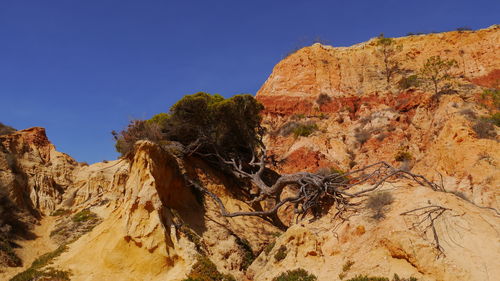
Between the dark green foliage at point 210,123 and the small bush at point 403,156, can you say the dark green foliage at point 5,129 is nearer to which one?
the dark green foliage at point 210,123

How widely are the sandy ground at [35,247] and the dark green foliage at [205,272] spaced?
7108 millimetres

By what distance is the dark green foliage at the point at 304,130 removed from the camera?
1335 inches

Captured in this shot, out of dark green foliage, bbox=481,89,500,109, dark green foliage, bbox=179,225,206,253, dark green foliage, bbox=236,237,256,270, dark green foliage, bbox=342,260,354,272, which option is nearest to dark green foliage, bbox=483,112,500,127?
dark green foliage, bbox=481,89,500,109

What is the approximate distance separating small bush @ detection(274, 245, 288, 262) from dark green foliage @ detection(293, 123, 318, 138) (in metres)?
20.8

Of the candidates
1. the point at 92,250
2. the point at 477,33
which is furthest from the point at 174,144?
the point at 477,33

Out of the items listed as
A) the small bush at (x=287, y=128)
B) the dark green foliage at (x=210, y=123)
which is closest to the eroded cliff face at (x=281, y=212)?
the small bush at (x=287, y=128)

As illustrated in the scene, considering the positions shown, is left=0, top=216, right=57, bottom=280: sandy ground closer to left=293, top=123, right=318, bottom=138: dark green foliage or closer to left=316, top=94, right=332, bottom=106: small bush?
left=293, top=123, right=318, bottom=138: dark green foliage

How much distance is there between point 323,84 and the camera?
41.3 meters

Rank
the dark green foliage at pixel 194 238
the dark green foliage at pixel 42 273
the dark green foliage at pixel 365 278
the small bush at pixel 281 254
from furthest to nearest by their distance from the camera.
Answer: the dark green foliage at pixel 194 238 → the small bush at pixel 281 254 → the dark green foliage at pixel 42 273 → the dark green foliage at pixel 365 278

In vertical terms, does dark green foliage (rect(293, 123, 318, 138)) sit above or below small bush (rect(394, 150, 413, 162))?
above

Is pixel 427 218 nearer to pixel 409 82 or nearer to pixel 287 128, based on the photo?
pixel 287 128

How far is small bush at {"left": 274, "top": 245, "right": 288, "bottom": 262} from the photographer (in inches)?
536

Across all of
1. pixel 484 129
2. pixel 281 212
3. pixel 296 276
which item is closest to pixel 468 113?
pixel 484 129

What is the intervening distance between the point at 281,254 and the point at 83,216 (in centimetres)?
1106
